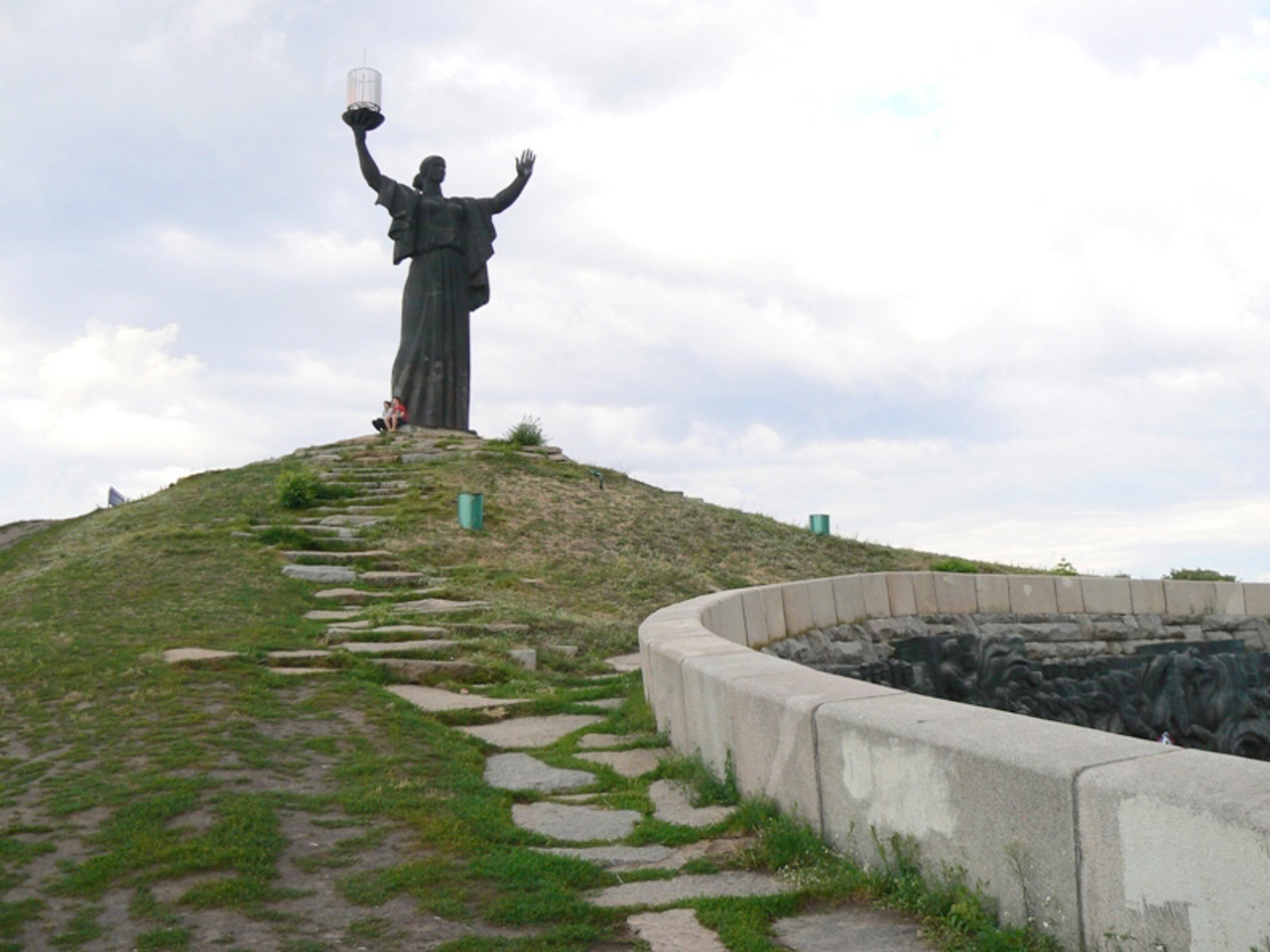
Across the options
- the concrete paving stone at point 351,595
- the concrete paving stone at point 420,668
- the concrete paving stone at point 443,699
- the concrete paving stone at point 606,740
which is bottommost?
the concrete paving stone at point 606,740

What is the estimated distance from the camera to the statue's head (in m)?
20.0

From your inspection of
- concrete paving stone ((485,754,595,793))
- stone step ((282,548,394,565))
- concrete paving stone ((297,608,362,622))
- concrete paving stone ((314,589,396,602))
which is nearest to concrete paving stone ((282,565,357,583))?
stone step ((282,548,394,565))

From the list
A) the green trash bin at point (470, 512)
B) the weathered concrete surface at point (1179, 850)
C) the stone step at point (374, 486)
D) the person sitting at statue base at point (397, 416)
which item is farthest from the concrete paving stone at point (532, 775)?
the person sitting at statue base at point (397, 416)

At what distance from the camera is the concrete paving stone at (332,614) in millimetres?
9562

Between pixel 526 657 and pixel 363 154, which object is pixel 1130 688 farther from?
pixel 363 154

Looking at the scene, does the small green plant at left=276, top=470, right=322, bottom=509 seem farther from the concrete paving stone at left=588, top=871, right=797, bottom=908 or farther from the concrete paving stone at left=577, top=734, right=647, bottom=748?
the concrete paving stone at left=588, top=871, right=797, bottom=908

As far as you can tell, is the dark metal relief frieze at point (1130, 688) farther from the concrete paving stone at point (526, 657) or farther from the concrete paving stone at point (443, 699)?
the concrete paving stone at point (443, 699)

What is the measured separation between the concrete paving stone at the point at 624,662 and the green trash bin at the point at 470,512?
4.88m

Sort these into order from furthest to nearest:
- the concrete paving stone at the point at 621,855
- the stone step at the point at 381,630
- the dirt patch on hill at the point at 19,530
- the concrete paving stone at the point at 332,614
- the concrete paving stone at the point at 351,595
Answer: the dirt patch on hill at the point at 19,530 → the concrete paving stone at the point at 351,595 → the concrete paving stone at the point at 332,614 → the stone step at the point at 381,630 → the concrete paving stone at the point at 621,855

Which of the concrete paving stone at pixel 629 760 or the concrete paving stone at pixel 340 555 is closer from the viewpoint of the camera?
the concrete paving stone at pixel 629 760

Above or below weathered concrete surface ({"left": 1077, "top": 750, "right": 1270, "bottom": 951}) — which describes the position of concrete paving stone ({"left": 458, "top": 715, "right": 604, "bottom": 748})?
below

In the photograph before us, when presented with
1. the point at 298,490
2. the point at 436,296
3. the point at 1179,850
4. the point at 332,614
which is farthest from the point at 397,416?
the point at 1179,850

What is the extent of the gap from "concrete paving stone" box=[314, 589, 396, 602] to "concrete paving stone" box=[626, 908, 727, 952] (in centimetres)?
769

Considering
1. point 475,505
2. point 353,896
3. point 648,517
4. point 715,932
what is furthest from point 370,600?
point 715,932
